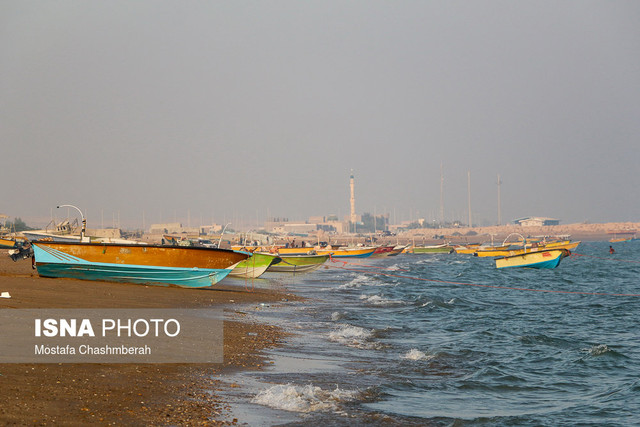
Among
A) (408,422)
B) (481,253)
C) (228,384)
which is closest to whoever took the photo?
(408,422)

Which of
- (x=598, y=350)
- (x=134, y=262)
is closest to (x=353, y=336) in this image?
(x=598, y=350)

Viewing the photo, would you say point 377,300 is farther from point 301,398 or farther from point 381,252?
point 381,252

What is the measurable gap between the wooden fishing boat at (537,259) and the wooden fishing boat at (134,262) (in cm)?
3795

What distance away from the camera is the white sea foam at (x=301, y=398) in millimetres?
10406

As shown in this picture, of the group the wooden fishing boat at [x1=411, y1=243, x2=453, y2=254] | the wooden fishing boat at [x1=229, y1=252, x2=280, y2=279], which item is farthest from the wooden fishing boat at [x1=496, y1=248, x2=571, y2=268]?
the wooden fishing boat at [x1=411, y1=243, x2=453, y2=254]

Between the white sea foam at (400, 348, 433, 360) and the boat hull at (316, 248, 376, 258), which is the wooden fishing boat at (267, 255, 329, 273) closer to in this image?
the boat hull at (316, 248, 376, 258)

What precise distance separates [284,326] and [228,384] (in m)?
8.90

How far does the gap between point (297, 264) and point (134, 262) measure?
26.3 meters

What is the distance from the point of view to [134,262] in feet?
89.2

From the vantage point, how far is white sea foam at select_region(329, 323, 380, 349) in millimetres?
17844

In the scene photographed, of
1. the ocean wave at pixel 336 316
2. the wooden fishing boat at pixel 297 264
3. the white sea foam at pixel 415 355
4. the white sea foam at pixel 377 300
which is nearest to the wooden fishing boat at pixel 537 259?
the wooden fishing boat at pixel 297 264

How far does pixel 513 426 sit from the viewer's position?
35.7ft

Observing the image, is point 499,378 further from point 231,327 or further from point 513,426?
point 231,327

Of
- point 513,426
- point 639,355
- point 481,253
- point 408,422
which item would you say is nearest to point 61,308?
point 408,422
